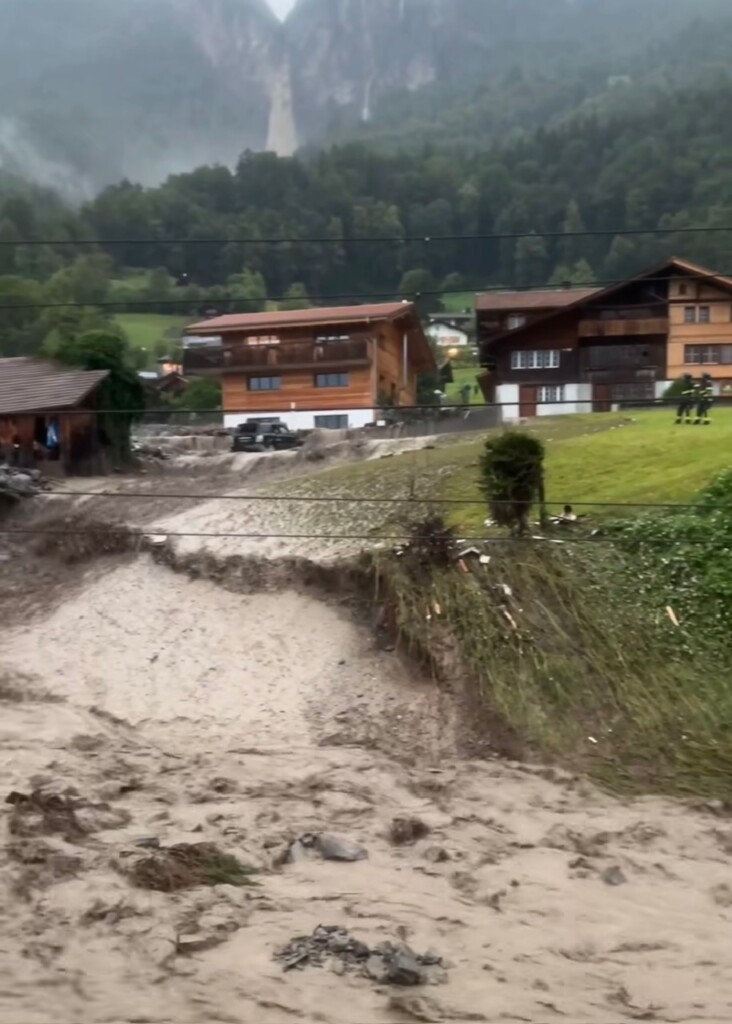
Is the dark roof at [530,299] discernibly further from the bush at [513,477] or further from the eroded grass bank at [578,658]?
the eroded grass bank at [578,658]

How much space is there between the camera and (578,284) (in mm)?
9945

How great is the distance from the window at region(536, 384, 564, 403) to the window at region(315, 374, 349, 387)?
2.05 m

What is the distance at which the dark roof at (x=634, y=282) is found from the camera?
10.4 metres

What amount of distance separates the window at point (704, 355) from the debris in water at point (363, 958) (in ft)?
19.1

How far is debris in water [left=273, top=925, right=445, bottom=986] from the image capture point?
745 centimetres

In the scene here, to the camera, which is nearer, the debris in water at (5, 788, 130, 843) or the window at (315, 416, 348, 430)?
the debris in water at (5, 788, 130, 843)

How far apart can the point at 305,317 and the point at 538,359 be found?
8.11 ft

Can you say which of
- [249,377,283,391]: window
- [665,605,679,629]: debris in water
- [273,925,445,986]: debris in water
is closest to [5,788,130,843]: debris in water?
[273,925,445,986]: debris in water

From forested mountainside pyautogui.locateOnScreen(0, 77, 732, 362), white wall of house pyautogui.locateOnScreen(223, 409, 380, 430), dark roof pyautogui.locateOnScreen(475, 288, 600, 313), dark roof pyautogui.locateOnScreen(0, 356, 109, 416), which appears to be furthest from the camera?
dark roof pyautogui.locateOnScreen(0, 356, 109, 416)

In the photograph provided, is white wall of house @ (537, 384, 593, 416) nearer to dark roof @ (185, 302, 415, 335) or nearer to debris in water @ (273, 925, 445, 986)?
dark roof @ (185, 302, 415, 335)

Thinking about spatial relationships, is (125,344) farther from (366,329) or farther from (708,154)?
(708,154)

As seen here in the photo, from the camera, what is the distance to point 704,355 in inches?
408

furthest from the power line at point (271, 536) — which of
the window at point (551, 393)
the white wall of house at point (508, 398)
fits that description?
the window at point (551, 393)

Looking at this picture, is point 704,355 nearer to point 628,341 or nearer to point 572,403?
point 628,341
